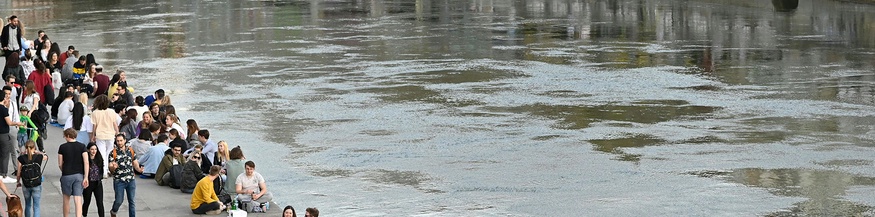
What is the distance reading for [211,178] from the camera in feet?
58.9

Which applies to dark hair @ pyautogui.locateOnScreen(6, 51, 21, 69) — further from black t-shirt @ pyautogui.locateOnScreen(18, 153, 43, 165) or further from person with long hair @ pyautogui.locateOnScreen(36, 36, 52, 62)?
black t-shirt @ pyautogui.locateOnScreen(18, 153, 43, 165)

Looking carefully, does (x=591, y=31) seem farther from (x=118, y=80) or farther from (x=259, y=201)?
(x=259, y=201)

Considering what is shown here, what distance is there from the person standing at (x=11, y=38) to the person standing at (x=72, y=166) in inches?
746

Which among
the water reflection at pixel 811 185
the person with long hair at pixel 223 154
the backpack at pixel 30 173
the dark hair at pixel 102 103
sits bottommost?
the water reflection at pixel 811 185

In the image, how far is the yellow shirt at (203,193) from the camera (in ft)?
58.6

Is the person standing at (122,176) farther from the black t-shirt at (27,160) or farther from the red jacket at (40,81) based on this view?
the red jacket at (40,81)

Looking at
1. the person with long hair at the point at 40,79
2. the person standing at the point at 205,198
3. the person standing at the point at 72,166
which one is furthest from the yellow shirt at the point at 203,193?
the person with long hair at the point at 40,79

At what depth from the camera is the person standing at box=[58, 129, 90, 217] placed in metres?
16.5

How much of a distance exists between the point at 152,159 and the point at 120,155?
3579mm

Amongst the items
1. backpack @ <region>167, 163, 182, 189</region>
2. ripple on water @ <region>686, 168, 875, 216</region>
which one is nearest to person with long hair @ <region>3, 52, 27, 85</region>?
backpack @ <region>167, 163, 182, 189</region>

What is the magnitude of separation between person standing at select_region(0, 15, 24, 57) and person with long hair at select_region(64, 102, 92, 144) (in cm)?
1288

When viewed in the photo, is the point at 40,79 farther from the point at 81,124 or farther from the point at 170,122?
the point at 170,122

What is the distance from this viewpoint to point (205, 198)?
17.9m

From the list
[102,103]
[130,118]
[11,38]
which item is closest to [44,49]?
[11,38]
